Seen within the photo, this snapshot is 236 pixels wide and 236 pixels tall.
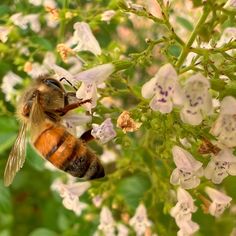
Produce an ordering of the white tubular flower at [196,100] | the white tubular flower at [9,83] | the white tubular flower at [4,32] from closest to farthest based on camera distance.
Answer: the white tubular flower at [196,100] < the white tubular flower at [4,32] < the white tubular flower at [9,83]

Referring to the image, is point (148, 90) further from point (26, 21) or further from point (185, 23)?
point (185, 23)

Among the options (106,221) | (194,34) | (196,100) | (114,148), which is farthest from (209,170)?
(114,148)

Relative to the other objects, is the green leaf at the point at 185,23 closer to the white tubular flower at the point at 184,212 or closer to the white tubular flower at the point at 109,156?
the white tubular flower at the point at 109,156

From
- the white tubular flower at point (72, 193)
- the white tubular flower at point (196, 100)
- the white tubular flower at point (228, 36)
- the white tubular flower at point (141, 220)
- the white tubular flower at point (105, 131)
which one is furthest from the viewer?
the white tubular flower at point (141, 220)

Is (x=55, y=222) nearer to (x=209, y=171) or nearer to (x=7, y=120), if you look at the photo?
(x=7, y=120)

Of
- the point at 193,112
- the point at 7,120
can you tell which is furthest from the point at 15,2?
the point at 193,112

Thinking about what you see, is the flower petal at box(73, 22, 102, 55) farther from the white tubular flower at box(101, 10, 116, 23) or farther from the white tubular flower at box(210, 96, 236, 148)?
the white tubular flower at box(210, 96, 236, 148)

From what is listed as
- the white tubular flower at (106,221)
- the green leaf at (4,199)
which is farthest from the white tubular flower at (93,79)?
the green leaf at (4,199)

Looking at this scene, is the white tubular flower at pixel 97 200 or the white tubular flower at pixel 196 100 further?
the white tubular flower at pixel 97 200
